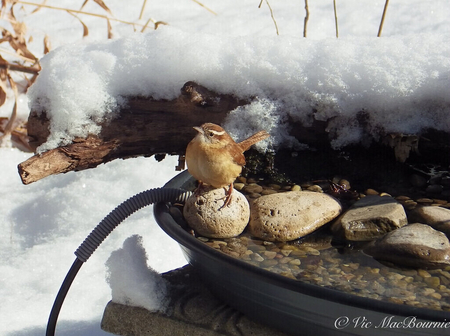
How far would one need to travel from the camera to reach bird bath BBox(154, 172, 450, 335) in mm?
1263

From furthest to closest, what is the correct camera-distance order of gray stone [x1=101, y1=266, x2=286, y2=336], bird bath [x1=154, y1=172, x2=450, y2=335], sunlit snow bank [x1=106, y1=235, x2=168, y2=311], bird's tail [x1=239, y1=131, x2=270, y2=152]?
1. bird's tail [x1=239, y1=131, x2=270, y2=152]
2. sunlit snow bank [x1=106, y1=235, x2=168, y2=311]
3. gray stone [x1=101, y1=266, x2=286, y2=336]
4. bird bath [x1=154, y1=172, x2=450, y2=335]

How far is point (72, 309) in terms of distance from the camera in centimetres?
265

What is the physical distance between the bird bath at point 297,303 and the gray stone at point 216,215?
0.08 metres

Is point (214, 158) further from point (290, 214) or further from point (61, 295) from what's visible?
point (61, 295)

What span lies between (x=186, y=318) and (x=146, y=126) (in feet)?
2.54

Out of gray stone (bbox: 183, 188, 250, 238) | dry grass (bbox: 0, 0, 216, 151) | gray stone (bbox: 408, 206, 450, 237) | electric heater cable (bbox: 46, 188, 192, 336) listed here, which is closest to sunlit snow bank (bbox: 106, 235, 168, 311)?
electric heater cable (bbox: 46, 188, 192, 336)

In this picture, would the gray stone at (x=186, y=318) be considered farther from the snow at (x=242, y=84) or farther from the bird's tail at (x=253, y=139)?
the bird's tail at (x=253, y=139)

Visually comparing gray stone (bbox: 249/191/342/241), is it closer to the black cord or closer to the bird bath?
the bird bath

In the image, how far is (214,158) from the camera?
1.73 metres

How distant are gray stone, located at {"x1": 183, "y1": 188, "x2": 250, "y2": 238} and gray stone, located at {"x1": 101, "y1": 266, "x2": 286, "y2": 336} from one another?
227 millimetres

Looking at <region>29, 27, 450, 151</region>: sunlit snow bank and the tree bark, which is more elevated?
<region>29, 27, 450, 151</region>: sunlit snow bank

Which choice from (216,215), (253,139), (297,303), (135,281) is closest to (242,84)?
(253,139)

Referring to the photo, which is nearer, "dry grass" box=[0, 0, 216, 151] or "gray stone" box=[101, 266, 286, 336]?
"gray stone" box=[101, 266, 286, 336]

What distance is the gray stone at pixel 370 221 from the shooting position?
1758 millimetres
